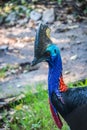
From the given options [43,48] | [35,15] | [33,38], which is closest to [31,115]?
[43,48]

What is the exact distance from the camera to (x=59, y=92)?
338 cm

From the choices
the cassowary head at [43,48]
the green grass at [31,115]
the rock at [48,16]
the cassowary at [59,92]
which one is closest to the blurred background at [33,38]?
the rock at [48,16]

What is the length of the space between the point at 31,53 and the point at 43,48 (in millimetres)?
3895

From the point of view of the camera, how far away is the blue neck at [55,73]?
3.28 metres

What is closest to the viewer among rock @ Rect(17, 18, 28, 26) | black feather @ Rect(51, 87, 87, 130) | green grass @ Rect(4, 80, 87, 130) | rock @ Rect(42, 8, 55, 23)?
black feather @ Rect(51, 87, 87, 130)

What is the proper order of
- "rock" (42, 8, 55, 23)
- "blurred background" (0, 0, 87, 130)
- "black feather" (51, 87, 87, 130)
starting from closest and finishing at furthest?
"black feather" (51, 87, 87, 130), "blurred background" (0, 0, 87, 130), "rock" (42, 8, 55, 23)

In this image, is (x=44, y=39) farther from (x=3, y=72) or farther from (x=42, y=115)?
(x=3, y=72)

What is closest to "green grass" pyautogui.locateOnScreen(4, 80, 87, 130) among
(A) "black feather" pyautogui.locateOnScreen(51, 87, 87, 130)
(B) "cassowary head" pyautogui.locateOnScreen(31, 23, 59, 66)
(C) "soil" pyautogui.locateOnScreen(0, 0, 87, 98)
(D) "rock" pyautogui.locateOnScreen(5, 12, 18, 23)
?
(C) "soil" pyautogui.locateOnScreen(0, 0, 87, 98)

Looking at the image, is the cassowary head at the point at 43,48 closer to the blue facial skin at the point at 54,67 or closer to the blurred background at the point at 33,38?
the blue facial skin at the point at 54,67

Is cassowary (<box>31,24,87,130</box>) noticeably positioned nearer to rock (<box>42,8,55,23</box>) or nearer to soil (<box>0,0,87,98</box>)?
soil (<box>0,0,87,98</box>)

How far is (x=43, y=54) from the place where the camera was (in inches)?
126

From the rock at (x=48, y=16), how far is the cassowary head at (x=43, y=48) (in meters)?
5.15

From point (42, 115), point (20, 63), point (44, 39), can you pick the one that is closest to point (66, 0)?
point (20, 63)

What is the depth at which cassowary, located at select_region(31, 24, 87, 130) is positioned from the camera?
3.22 m
